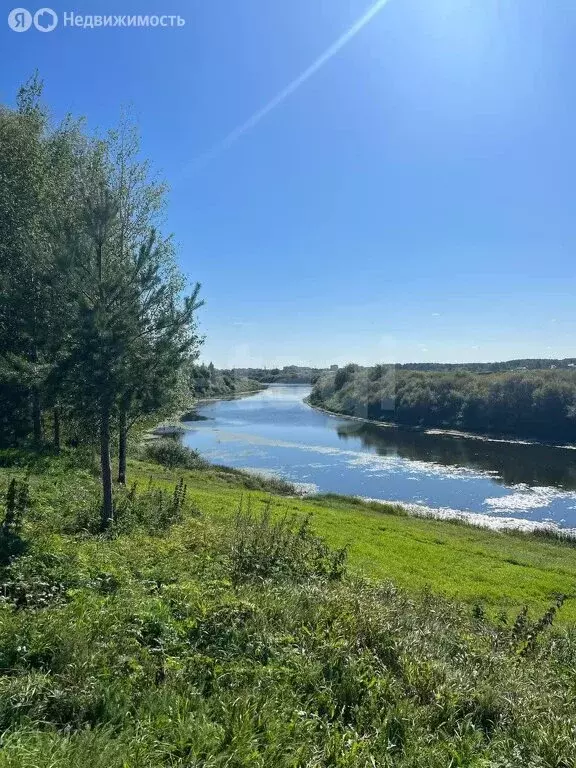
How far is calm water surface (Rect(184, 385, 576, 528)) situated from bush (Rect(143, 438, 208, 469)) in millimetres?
5341

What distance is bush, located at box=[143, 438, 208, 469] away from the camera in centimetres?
3375

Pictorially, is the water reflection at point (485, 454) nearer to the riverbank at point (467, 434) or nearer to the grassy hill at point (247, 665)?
the riverbank at point (467, 434)

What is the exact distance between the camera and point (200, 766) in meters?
3.51

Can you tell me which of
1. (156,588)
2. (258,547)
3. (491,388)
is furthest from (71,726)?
(491,388)

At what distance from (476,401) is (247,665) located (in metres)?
71.2

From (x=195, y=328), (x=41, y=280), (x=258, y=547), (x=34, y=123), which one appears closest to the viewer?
(x=258, y=547)

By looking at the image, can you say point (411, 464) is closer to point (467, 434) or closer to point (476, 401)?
point (467, 434)

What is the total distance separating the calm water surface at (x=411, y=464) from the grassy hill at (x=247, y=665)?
22.6 m

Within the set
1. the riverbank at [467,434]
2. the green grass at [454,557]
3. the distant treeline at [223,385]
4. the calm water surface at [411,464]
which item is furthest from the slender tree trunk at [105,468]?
the distant treeline at [223,385]

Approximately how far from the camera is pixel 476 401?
70.2m

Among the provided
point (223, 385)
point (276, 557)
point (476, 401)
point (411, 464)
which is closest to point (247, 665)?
point (276, 557)

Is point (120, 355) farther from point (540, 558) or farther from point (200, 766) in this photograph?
point (540, 558)

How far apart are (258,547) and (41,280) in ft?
24.3

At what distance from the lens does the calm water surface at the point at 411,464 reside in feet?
99.5
